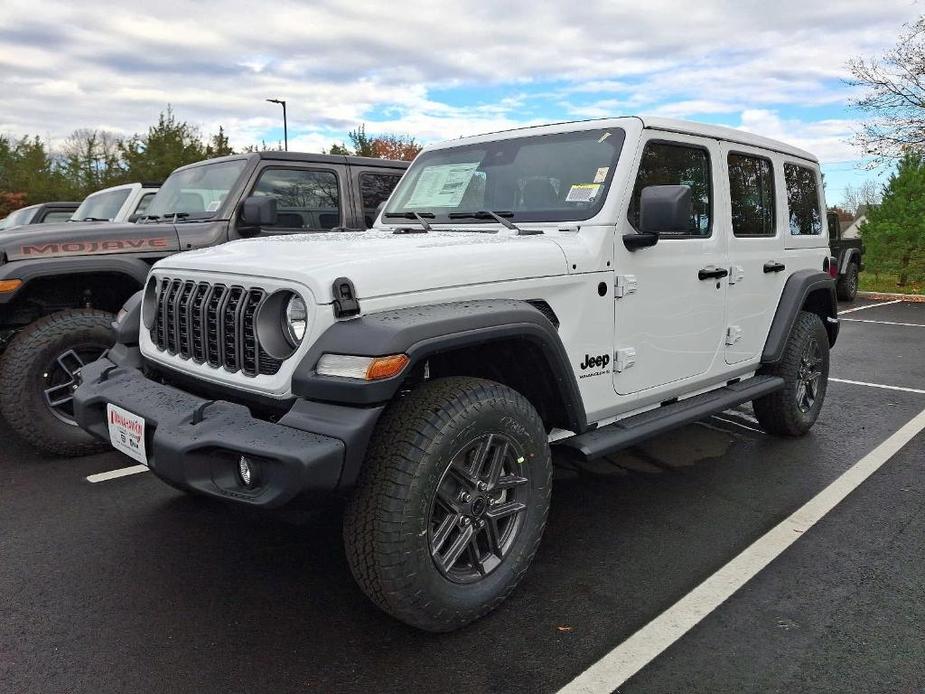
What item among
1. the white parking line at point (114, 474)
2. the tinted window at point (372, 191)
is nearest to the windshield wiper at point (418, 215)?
the tinted window at point (372, 191)

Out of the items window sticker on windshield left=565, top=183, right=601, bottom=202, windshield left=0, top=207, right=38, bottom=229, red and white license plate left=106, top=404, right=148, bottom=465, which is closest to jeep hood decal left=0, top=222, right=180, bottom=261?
red and white license plate left=106, top=404, right=148, bottom=465

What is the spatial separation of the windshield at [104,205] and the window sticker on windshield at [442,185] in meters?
6.01

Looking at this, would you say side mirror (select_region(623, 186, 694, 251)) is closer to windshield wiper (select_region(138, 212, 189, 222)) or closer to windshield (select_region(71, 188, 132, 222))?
windshield wiper (select_region(138, 212, 189, 222))

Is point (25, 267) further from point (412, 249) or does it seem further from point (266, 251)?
point (412, 249)

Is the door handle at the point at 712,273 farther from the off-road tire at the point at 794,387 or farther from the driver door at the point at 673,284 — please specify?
the off-road tire at the point at 794,387

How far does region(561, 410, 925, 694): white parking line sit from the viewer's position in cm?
239

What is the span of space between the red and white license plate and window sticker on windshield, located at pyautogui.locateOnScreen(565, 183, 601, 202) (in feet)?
6.79

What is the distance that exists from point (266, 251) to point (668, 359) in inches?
78.6

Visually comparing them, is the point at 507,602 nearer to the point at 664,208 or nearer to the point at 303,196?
the point at 664,208

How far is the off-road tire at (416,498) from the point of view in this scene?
2.33m

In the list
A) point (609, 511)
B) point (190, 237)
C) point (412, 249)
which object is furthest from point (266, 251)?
point (190, 237)

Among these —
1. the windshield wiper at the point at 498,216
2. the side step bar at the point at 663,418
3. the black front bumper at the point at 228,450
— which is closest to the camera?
the black front bumper at the point at 228,450

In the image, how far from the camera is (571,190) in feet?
11.1

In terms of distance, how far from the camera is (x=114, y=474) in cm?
430
